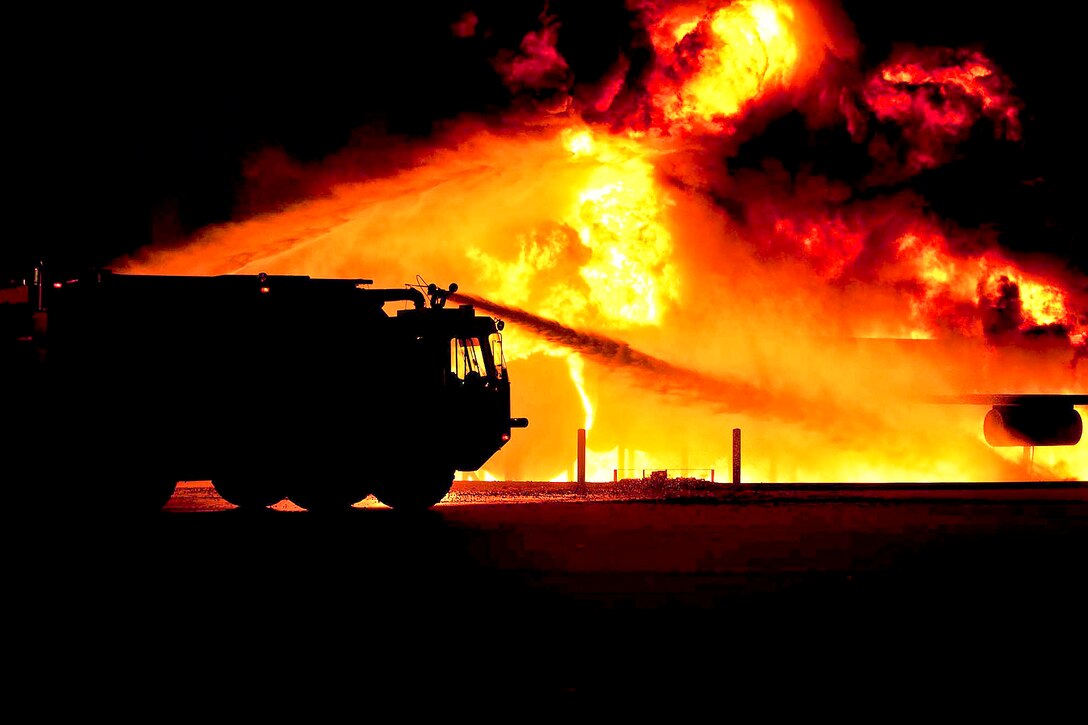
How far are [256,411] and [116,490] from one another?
257 cm

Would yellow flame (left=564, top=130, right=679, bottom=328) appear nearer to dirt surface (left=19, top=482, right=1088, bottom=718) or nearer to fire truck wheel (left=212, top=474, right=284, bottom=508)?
fire truck wheel (left=212, top=474, right=284, bottom=508)

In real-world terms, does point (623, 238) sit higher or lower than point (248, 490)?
higher

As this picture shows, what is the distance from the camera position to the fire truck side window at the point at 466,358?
22.9 meters

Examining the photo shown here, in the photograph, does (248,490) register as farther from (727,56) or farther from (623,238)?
(727,56)

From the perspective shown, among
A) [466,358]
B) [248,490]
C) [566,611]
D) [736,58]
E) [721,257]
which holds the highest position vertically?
[736,58]

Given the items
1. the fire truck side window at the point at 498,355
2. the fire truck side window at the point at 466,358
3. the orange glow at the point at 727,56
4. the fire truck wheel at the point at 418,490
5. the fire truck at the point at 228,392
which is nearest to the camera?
the fire truck at the point at 228,392

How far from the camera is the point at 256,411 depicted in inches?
848

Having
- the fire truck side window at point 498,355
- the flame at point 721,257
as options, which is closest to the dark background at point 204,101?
the flame at point 721,257

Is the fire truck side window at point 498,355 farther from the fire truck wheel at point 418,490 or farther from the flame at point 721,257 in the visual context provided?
the flame at point 721,257

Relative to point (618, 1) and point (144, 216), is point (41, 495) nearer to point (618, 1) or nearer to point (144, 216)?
point (144, 216)

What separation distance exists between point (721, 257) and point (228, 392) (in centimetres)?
1967

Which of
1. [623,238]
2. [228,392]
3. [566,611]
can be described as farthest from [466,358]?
[623,238]

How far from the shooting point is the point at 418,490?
22766mm

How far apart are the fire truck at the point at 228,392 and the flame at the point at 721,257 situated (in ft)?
33.4
